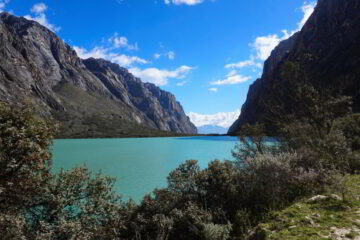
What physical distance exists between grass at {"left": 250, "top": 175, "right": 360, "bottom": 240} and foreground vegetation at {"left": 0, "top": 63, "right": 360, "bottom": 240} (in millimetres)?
28

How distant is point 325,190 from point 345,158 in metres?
5.58

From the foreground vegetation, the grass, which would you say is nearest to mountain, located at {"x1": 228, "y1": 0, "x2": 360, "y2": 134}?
the foreground vegetation

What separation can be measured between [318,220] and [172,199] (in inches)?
251

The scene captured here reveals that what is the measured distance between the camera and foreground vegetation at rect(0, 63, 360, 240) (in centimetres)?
785

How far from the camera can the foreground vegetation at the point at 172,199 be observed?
309 inches

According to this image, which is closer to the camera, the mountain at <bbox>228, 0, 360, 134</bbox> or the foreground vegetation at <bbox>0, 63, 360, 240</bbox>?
the foreground vegetation at <bbox>0, 63, 360, 240</bbox>

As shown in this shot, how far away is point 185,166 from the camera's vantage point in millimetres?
13609

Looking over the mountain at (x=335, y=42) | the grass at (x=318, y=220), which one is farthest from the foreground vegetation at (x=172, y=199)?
the mountain at (x=335, y=42)

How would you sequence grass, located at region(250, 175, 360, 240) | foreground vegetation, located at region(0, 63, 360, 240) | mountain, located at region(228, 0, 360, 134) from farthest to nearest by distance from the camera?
mountain, located at region(228, 0, 360, 134), foreground vegetation, located at region(0, 63, 360, 240), grass, located at region(250, 175, 360, 240)

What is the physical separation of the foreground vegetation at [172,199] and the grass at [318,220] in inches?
1.1

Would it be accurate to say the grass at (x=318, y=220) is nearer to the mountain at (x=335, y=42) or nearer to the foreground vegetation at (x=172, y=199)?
the foreground vegetation at (x=172, y=199)

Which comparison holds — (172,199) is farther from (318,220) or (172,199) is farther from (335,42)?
(335,42)

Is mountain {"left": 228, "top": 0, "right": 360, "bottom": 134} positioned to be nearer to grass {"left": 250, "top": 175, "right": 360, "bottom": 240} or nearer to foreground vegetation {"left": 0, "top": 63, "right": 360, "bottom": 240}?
foreground vegetation {"left": 0, "top": 63, "right": 360, "bottom": 240}

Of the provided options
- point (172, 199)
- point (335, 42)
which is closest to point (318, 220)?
point (172, 199)
